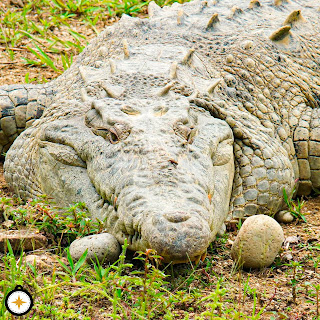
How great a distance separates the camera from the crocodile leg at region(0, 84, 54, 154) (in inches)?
216

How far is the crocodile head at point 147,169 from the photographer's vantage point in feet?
10.1

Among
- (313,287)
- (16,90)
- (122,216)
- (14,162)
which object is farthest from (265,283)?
(16,90)

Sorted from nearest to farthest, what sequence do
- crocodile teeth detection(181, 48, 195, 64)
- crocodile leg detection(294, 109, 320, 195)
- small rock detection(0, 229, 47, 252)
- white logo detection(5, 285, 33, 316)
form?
white logo detection(5, 285, 33, 316) → small rock detection(0, 229, 47, 252) → crocodile teeth detection(181, 48, 195, 64) → crocodile leg detection(294, 109, 320, 195)

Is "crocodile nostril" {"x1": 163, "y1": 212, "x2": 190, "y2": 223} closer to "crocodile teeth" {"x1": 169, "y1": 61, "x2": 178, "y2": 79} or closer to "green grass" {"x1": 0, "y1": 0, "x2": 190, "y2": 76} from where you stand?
"crocodile teeth" {"x1": 169, "y1": 61, "x2": 178, "y2": 79}

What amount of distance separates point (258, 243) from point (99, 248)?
948 mm

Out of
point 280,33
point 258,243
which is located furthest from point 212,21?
point 258,243

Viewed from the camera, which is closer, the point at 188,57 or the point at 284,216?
the point at 284,216

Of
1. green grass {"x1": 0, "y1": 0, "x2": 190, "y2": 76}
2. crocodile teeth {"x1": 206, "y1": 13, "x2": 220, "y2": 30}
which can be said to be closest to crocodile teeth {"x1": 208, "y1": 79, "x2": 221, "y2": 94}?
crocodile teeth {"x1": 206, "y1": 13, "x2": 220, "y2": 30}

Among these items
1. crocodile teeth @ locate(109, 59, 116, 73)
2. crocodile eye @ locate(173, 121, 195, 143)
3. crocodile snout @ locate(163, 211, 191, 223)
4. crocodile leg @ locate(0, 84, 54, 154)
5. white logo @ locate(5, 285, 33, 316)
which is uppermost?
crocodile teeth @ locate(109, 59, 116, 73)

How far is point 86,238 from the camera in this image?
11.4 feet

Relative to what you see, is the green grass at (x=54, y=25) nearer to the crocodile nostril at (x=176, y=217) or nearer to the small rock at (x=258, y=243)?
the small rock at (x=258, y=243)

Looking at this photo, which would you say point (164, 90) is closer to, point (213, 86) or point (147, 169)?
point (213, 86)

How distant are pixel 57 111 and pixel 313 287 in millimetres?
2388

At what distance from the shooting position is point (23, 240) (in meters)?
3.51
